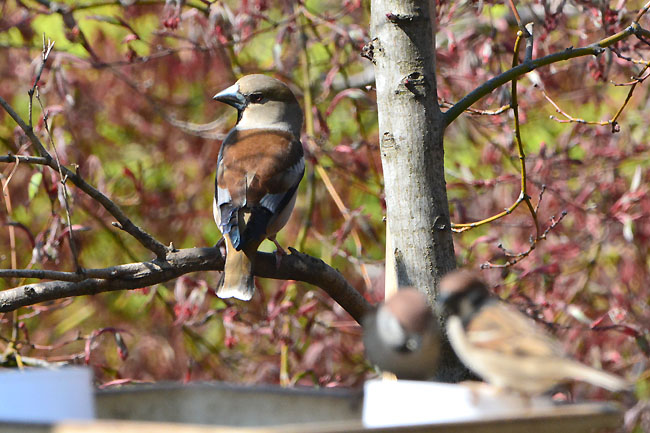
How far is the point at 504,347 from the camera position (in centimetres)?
210

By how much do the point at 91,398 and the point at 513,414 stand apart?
0.96 metres

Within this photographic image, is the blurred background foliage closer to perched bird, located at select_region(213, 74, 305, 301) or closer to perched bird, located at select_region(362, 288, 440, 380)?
perched bird, located at select_region(213, 74, 305, 301)

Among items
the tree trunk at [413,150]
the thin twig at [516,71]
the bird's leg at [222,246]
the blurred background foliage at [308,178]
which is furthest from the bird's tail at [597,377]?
the blurred background foliage at [308,178]

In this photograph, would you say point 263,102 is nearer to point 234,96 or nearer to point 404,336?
point 234,96

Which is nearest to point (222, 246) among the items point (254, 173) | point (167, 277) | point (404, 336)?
point (254, 173)

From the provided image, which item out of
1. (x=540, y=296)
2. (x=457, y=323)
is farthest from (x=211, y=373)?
(x=457, y=323)

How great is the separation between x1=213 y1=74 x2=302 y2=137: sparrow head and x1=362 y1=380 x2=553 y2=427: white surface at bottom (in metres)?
2.93

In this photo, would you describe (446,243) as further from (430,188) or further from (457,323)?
(457,323)

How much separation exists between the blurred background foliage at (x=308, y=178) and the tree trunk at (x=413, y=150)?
0.77 meters

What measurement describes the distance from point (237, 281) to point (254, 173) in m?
0.70

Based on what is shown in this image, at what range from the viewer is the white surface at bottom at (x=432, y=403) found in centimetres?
184

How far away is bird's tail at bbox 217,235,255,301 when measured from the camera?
362 centimetres

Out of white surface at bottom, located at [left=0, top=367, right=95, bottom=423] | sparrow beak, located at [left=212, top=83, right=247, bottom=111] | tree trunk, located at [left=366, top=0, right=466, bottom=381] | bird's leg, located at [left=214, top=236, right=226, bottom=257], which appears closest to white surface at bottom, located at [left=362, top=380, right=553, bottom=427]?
white surface at bottom, located at [left=0, top=367, right=95, bottom=423]

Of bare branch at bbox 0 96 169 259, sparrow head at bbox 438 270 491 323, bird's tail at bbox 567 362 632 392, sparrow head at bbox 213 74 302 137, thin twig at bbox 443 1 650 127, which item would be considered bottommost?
bird's tail at bbox 567 362 632 392
